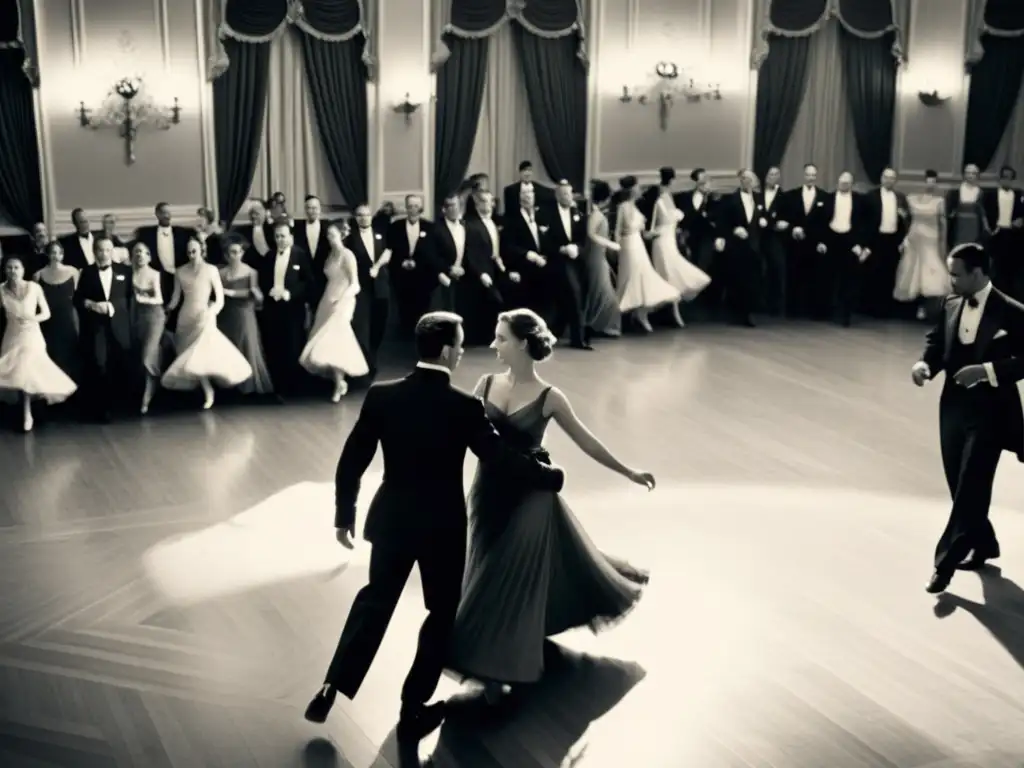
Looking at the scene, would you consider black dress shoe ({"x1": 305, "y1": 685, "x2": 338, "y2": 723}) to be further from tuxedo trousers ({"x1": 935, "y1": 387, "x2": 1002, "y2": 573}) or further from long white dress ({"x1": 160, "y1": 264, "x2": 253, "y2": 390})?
long white dress ({"x1": 160, "y1": 264, "x2": 253, "y2": 390})

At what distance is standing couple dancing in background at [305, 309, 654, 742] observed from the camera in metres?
4.31

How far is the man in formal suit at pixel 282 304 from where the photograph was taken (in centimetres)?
940

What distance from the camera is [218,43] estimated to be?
10.9 metres

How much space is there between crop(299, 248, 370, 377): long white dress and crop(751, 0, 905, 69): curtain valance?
5.98 meters

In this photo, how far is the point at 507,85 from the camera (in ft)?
40.1

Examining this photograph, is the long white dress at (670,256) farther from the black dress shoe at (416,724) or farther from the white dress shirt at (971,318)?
the black dress shoe at (416,724)

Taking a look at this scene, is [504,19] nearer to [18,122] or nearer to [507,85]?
[507,85]

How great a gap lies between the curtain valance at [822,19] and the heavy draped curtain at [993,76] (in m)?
0.79

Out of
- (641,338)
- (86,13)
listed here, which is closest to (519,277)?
(641,338)

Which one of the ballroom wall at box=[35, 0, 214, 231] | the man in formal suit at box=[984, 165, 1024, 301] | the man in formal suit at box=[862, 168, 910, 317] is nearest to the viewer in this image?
the ballroom wall at box=[35, 0, 214, 231]

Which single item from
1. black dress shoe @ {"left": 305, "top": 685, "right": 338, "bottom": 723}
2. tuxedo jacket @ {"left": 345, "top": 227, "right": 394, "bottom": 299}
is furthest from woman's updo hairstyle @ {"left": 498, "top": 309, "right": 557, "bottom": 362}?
tuxedo jacket @ {"left": 345, "top": 227, "right": 394, "bottom": 299}

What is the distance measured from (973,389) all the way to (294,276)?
5158 millimetres

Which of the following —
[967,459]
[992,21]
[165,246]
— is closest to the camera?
[967,459]

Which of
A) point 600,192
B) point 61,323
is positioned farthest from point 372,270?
point 600,192
